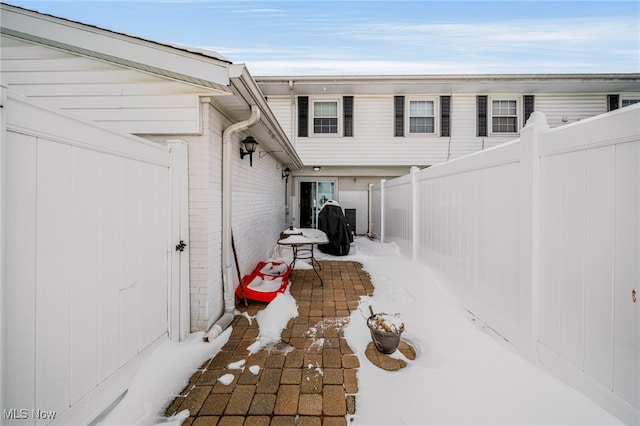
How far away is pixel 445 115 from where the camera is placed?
9047 mm

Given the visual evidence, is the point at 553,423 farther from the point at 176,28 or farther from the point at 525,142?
the point at 176,28

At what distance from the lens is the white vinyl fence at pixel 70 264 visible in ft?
4.52

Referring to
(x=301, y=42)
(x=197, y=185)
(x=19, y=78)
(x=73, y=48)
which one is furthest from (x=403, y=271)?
(x=301, y=42)

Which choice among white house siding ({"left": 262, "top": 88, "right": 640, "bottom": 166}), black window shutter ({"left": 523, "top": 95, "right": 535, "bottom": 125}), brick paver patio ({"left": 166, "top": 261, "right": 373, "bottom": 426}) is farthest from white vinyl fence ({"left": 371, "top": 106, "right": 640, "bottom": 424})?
black window shutter ({"left": 523, "top": 95, "right": 535, "bottom": 125})

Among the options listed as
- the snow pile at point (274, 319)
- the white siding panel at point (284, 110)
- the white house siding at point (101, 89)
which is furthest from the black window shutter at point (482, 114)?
the white house siding at point (101, 89)

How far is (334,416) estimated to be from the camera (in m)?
1.79

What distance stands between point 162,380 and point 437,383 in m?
2.15

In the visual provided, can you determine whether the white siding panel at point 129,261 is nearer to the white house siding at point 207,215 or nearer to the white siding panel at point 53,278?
the white siding panel at point 53,278

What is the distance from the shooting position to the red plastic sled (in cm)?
380

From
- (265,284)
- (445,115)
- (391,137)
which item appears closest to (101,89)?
(265,284)

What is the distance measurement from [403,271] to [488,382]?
262cm

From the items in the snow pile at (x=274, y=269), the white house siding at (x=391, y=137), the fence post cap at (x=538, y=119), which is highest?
the white house siding at (x=391, y=137)

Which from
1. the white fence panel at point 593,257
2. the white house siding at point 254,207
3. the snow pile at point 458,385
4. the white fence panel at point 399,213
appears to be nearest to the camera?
the white fence panel at point 593,257

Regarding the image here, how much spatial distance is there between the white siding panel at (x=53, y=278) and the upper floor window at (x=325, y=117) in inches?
327
